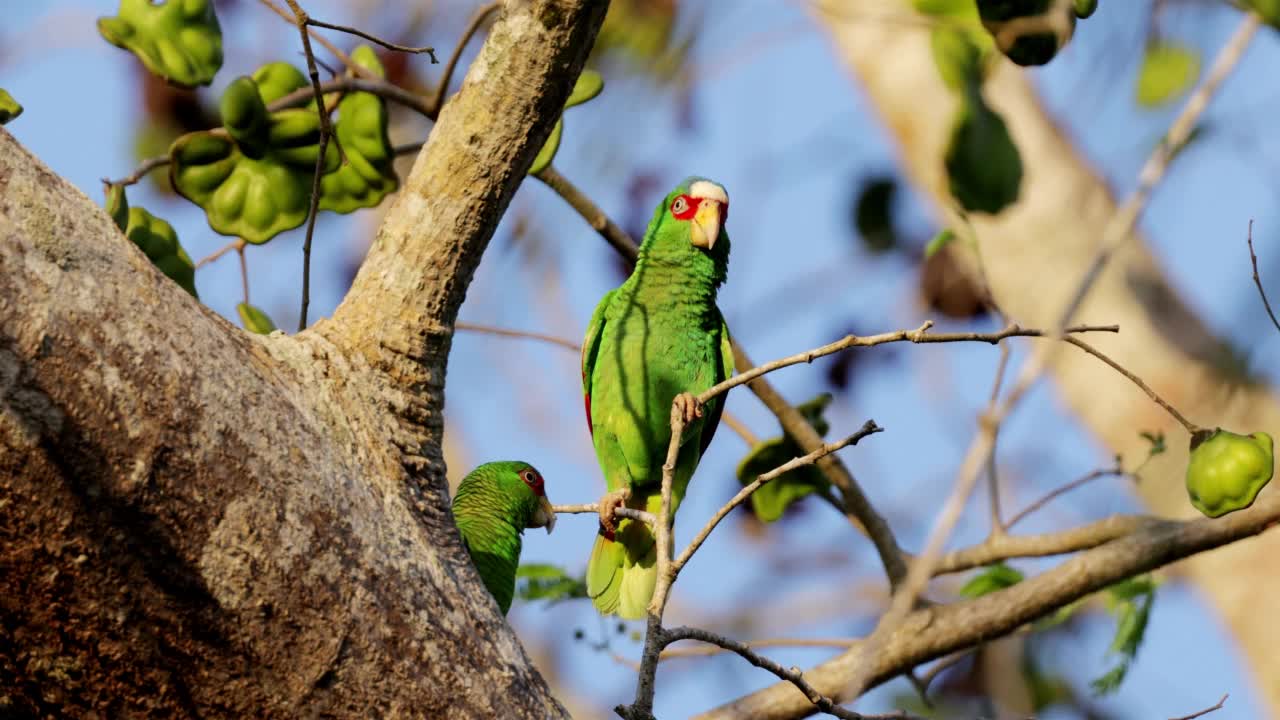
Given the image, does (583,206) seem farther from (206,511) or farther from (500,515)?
(206,511)

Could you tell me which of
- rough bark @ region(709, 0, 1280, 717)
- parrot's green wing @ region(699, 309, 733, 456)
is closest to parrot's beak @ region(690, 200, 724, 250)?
parrot's green wing @ region(699, 309, 733, 456)

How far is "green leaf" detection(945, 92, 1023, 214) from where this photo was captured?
1.68 m

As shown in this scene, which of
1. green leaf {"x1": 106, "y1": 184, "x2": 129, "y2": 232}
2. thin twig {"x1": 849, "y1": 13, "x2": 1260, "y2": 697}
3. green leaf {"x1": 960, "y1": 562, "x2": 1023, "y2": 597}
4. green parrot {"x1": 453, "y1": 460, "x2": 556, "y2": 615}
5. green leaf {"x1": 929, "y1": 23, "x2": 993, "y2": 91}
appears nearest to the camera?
thin twig {"x1": 849, "y1": 13, "x2": 1260, "y2": 697}

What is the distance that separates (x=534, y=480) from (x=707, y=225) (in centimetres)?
95

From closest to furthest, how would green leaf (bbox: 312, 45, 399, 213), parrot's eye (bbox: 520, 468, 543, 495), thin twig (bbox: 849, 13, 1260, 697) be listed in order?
thin twig (bbox: 849, 13, 1260, 697)
green leaf (bbox: 312, 45, 399, 213)
parrot's eye (bbox: 520, 468, 543, 495)

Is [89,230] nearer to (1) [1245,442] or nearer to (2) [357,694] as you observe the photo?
(2) [357,694]

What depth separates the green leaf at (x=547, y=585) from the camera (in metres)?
3.54

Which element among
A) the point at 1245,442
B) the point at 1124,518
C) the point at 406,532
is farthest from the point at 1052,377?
the point at 406,532

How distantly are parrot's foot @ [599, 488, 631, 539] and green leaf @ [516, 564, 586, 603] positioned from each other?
175 millimetres

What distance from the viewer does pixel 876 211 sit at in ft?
8.03

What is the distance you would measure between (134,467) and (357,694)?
44 centimetres

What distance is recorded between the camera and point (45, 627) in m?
1.51

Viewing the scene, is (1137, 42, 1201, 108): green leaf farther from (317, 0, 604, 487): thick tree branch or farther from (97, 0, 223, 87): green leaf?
(97, 0, 223, 87): green leaf

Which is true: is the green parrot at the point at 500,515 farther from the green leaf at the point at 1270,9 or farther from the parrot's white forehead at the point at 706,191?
the green leaf at the point at 1270,9
